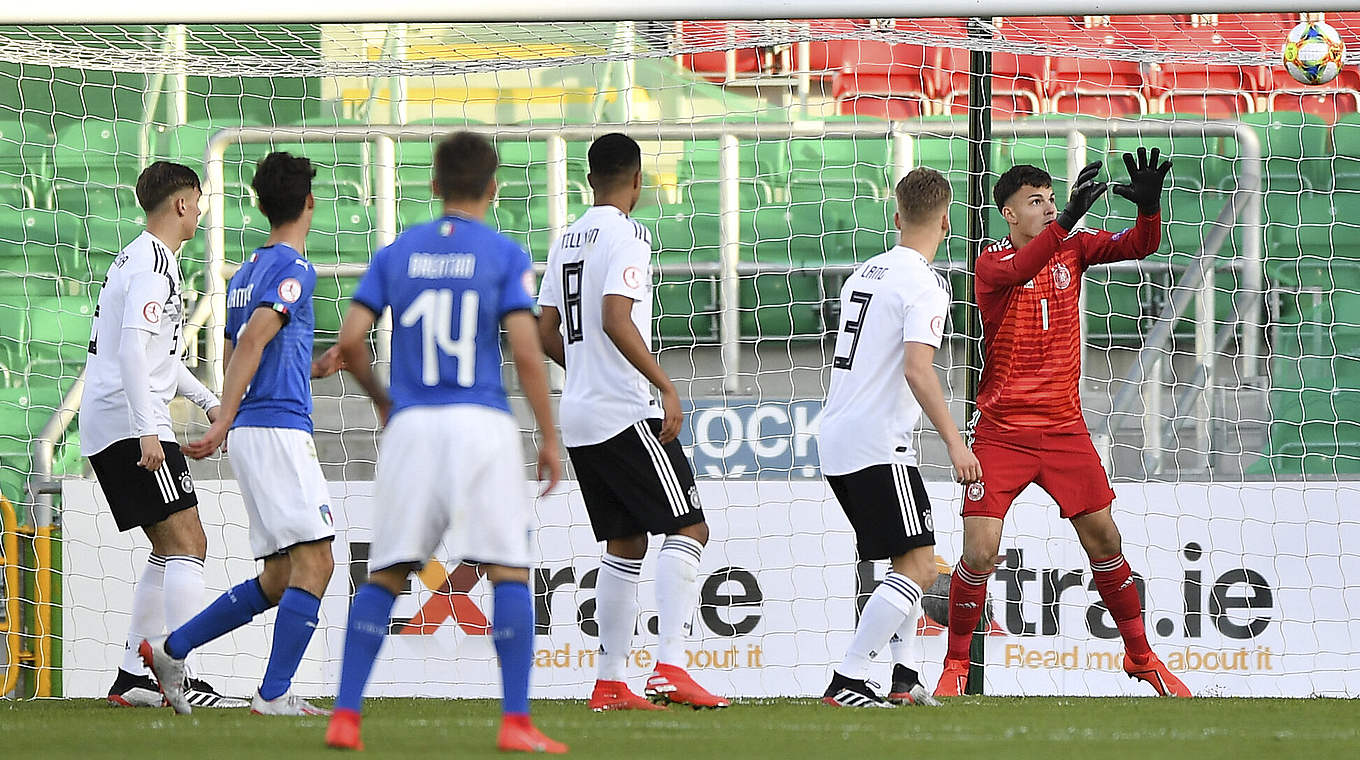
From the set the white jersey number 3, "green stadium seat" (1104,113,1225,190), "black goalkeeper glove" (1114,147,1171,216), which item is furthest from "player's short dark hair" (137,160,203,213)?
"green stadium seat" (1104,113,1225,190)

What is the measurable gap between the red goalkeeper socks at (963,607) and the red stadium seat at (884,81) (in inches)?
177

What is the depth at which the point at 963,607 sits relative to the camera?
5527mm

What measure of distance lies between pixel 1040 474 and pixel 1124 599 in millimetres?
543

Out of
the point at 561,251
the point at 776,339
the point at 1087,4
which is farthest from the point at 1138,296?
the point at 561,251

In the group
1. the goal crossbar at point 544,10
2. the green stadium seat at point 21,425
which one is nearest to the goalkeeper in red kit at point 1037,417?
the goal crossbar at point 544,10

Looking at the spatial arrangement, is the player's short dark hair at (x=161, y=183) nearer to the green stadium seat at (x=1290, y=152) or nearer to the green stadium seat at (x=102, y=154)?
the green stadium seat at (x=102, y=154)

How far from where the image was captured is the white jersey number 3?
11.6ft

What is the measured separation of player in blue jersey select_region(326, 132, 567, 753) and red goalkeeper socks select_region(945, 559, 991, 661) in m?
2.36

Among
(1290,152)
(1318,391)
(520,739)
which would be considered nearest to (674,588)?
(520,739)

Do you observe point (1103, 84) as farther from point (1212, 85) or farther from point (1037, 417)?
point (1037, 417)

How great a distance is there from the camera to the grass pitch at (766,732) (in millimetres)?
3670

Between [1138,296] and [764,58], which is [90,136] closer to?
[764,58]

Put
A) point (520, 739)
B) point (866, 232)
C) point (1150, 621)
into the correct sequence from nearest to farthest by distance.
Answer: point (520, 739)
point (1150, 621)
point (866, 232)

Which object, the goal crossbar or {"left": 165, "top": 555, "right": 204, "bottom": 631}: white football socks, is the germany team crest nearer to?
the goal crossbar
